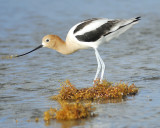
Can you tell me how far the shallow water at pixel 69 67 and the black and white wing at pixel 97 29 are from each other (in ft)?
3.36

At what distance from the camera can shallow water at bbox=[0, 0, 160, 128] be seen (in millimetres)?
6691

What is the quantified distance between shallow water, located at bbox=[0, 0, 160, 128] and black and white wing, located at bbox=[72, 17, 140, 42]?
1024 mm

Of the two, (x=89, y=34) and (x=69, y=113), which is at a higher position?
(x=89, y=34)

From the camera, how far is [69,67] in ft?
35.7

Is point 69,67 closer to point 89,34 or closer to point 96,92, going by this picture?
point 89,34

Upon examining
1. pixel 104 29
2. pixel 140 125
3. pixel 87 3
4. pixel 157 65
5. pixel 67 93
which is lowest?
pixel 140 125

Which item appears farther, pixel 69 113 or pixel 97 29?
pixel 97 29

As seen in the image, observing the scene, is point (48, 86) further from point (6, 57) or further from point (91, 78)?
point (6, 57)

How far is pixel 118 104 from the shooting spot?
7336 mm

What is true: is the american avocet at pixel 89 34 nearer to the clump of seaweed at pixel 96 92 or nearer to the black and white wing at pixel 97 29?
the black and white wing at pixel 97 29

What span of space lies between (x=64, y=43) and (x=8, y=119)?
2.81 meters

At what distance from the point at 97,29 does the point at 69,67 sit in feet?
7.38

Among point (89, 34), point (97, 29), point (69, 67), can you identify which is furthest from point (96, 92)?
point (69, 67)

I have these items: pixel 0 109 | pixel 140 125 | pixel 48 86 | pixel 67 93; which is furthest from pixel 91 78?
pixel 140 125
